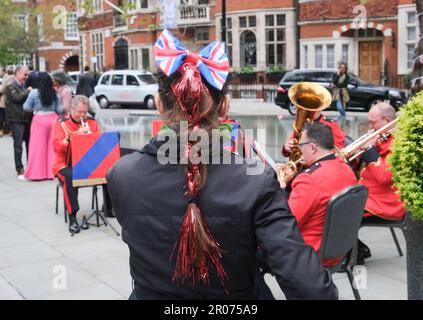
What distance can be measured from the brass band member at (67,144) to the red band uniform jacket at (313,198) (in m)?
3.38

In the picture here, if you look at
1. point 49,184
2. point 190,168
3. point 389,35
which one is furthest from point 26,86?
point 389,35

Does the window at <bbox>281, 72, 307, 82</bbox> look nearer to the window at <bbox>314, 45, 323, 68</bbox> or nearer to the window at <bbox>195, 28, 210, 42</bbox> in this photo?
the window at <bbox>314, 45, 323, 68</bbox>

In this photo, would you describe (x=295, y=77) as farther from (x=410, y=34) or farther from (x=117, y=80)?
(x=117, y=80)

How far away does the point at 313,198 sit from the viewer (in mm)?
4102

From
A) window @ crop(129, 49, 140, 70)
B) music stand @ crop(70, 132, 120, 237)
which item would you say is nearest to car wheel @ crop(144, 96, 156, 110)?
window @ crop(129, 49, 140, 70)

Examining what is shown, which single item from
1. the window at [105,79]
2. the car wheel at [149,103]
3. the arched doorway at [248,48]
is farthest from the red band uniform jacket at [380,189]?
the arched doorway at [248,48]

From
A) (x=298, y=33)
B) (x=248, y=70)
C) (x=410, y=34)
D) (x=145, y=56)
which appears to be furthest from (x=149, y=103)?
(x=145, y=56)

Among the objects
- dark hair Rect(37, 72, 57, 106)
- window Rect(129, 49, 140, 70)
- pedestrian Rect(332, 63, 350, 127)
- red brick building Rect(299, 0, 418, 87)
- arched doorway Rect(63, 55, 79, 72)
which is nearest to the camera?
dark hair Rect(37, 72, 57, 106)

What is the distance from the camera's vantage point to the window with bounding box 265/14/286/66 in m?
30.8

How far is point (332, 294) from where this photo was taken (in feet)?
6.71

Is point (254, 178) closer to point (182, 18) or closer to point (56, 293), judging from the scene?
point (56, 293)

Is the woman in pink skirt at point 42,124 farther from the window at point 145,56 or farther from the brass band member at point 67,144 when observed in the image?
the window at point 145,56

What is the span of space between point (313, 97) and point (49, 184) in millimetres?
5166

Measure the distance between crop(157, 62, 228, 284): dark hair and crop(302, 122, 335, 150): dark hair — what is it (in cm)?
252
